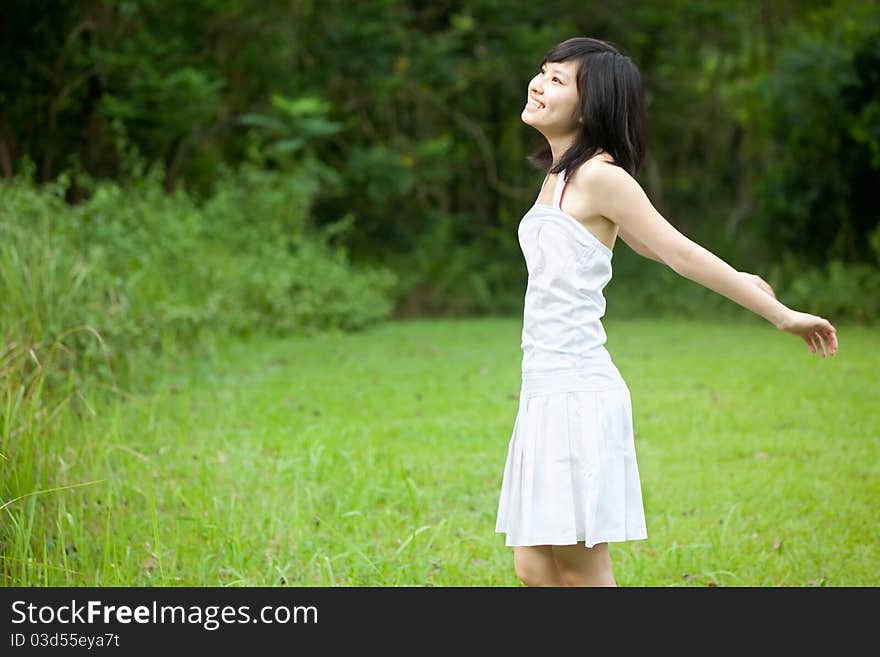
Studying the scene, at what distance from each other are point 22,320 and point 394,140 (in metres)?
10.6

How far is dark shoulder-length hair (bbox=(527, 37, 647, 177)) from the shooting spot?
297 cm

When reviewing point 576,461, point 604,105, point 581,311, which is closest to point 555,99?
point 604,105

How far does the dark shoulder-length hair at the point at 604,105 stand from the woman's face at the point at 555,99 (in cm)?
2

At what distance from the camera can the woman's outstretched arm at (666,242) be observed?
2.79 meters

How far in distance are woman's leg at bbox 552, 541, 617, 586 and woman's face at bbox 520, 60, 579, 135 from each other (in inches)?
41.2

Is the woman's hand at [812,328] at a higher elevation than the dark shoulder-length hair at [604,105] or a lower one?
lower

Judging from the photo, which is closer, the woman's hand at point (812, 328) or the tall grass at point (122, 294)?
the woman's hand at point (812, 328)

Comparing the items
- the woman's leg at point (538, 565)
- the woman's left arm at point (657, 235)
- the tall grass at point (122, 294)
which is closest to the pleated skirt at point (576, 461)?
the woman's leg at point (538, 565)

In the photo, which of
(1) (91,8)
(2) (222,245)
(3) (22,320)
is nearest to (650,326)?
(2) (222,245)

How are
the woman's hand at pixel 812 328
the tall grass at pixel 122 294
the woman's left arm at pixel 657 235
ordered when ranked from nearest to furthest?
the woman's hand at pixel 812 328 < the woman's left arm at pixel 657 235 < the tall grass at pixel 122 294

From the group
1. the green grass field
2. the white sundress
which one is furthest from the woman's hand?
the green grass field

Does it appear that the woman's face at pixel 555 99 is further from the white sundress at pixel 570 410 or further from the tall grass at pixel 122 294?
the tall grass at pixel 122 294

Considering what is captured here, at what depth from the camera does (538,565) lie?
9.96 feet

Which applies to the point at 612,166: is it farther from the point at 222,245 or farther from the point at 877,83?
the point at 877,83
